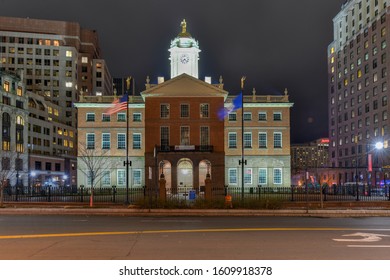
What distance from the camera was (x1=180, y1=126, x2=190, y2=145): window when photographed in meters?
64.3

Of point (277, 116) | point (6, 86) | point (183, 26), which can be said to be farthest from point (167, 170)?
point (6, 86)

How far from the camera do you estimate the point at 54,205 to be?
113 feet

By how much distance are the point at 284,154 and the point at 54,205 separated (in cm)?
4273

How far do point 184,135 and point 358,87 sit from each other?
225 ft

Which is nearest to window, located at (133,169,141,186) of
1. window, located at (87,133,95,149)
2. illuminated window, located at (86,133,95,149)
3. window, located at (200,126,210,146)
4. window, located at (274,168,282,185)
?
window, located at (87,133,95,149)

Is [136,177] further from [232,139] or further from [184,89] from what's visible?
[232,139]

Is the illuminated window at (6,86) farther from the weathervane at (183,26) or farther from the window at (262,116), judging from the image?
the window at (262,116)

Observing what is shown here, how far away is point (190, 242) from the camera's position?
14.8 m

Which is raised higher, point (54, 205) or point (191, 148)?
point (191, 148)

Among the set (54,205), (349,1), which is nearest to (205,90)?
(54,205)

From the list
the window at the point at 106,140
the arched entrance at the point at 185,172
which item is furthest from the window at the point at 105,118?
the arched entrance at the point at 185,172

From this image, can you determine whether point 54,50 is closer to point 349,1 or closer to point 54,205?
point 349,1

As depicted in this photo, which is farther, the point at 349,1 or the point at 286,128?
the point at 349,1
